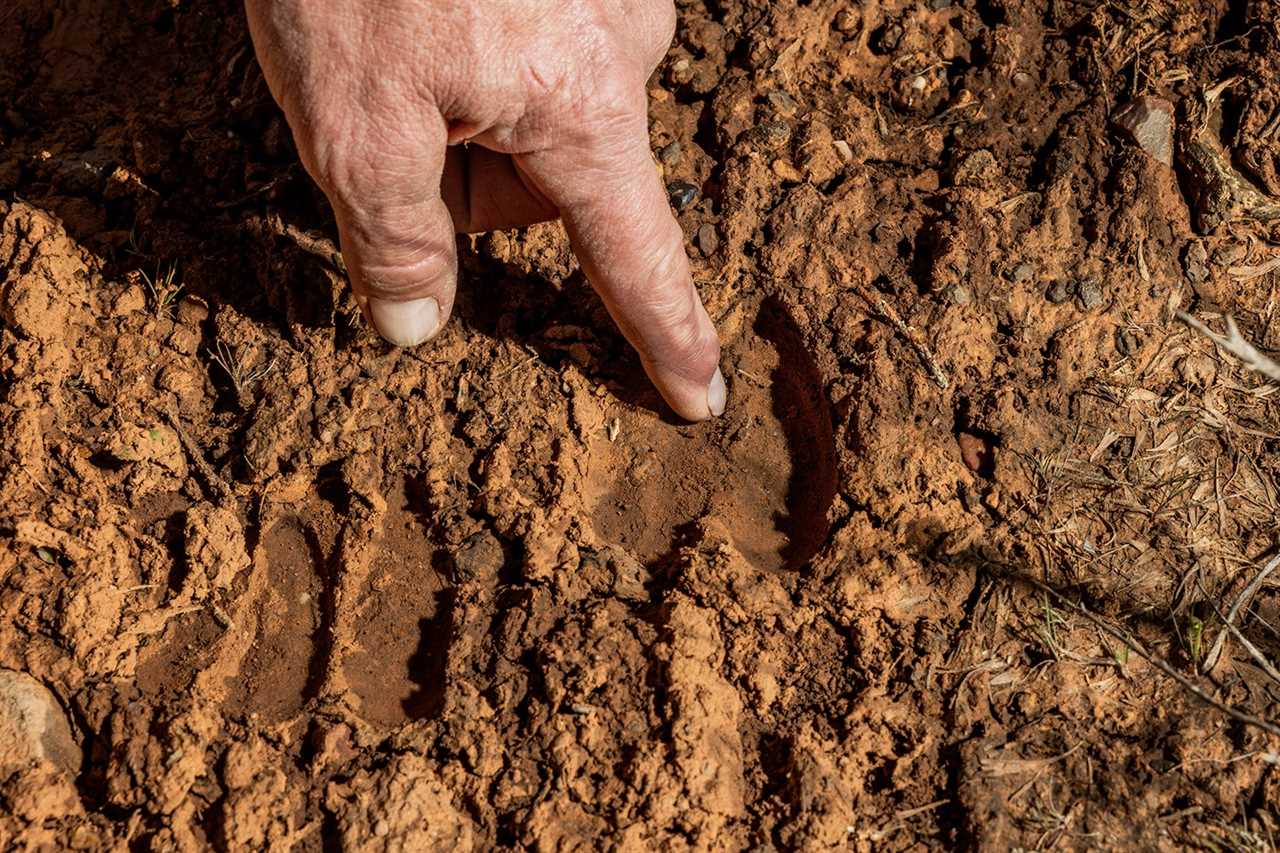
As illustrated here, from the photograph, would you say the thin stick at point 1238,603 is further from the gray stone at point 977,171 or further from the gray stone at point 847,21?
the gray stone at point 847,21

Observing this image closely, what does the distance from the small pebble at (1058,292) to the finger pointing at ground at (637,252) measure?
0.92 metres

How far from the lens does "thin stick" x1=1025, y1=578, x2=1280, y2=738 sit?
194 centimetres

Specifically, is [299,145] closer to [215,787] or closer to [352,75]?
[352,75]

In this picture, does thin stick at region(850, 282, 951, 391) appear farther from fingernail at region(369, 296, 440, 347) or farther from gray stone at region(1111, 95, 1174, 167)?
fingernail at region(369, 296, 440, 347)

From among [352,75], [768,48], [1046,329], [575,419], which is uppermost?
[352,75]

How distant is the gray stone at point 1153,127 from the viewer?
106 inches

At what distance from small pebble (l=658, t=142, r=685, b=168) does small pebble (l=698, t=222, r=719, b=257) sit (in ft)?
0.83

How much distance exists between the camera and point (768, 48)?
2.95 metres

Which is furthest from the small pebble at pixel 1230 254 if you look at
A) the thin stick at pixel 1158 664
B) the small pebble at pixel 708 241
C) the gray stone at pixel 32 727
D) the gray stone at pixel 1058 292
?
the gray stone at pixel 32 727

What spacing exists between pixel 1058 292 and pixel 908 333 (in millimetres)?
425

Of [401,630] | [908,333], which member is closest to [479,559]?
[401,630]

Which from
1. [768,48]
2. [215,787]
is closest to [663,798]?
[215,787]

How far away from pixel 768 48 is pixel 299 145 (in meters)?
1.51

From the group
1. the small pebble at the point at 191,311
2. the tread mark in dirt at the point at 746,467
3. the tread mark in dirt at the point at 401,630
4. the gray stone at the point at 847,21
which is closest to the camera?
the tread mark in dirt at the point at 401,630
